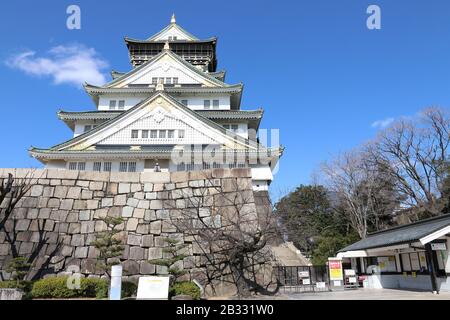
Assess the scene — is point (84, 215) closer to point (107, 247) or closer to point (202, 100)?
point (107, 247)

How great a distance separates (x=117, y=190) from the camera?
1369 cm

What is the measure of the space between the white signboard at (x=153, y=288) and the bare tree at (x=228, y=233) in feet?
7.81

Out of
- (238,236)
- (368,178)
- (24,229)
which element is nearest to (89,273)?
(24,229)

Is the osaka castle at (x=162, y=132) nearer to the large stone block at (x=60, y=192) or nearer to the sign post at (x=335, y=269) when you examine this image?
the sign post at (x=335, y=269)

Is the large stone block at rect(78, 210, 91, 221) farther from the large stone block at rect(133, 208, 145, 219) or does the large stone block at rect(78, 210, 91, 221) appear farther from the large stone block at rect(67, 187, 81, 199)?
the large stone block at rect(133, 208, 145, 219)

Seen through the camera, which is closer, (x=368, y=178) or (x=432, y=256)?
(x=432, y=256)

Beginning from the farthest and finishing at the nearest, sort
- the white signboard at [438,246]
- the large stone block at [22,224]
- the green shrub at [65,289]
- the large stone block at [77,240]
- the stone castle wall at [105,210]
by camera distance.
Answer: the large stone block at [22,224], the large stone block at [77,240], the stone castle wall at [105,210], the white signboard at [438,246], the green shrub at [65,289]

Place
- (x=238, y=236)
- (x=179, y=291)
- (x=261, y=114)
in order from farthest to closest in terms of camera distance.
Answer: (x=261, y=114), (x=238, y=236), (x=179, y=291)

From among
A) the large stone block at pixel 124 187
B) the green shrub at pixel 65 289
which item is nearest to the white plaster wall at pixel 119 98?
the large stone block at pixel 124 187

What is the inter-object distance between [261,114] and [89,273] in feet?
67.4

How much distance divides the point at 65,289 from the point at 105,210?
357cm

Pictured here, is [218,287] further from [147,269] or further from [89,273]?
[89,273]

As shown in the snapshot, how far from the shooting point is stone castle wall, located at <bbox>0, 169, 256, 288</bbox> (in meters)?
12.0

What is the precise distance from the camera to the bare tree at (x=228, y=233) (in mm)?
10953
